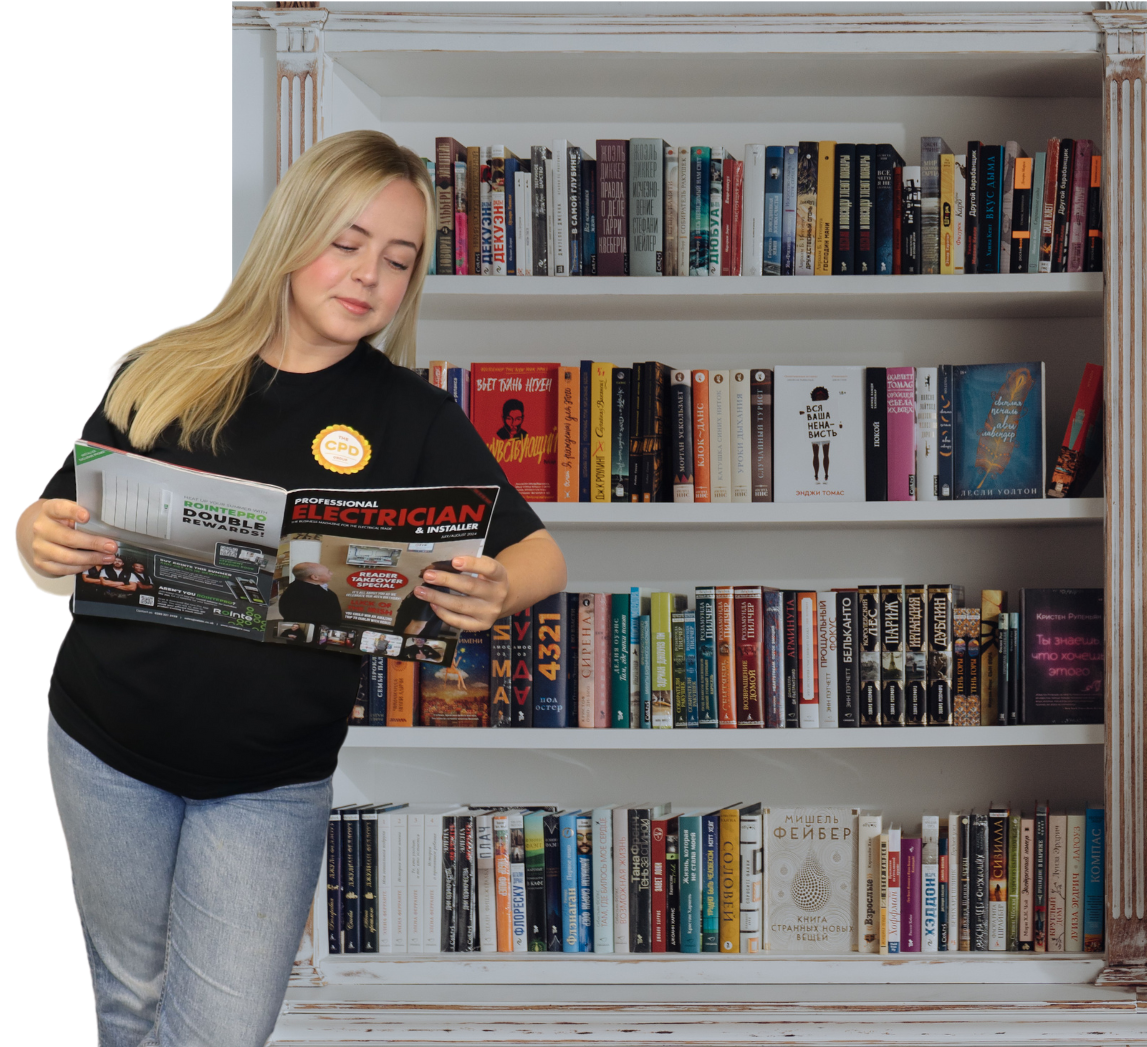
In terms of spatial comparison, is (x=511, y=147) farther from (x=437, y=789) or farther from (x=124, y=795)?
(x=124, y=795)

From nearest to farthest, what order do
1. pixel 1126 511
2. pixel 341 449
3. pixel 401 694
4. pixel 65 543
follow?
1. pixel 65 543
2. pixel 341 449
3. pixel 1126 511
4. pixel 401 694

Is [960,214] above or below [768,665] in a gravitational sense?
above

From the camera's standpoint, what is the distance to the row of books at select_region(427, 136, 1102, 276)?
6.31 feet

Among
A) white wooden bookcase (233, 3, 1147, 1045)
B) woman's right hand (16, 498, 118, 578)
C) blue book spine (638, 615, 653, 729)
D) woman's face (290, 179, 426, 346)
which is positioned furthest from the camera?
blue book spine (638, 615, 653, 729)

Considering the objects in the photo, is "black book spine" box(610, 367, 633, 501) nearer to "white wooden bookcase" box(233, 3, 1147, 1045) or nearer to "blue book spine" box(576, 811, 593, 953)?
"white wooden bookcase" box(233, 3, 1147, 1045)

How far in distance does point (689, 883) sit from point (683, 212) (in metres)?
1.20

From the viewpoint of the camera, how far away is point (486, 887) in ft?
6.28

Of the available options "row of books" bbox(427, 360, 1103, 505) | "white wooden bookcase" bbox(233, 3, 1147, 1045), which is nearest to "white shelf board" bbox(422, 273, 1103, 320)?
"white wooden bookcase" bbox(233, 3, 1147, 1045)

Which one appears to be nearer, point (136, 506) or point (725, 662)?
Result: point (136, 506)

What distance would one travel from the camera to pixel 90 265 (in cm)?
212

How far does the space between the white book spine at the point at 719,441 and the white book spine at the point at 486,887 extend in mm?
726

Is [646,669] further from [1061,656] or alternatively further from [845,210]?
[845,210]

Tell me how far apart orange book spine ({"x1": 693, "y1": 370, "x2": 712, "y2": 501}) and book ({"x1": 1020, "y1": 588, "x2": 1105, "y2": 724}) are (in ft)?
1.97

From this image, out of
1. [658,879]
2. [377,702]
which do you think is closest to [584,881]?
[658,879]
